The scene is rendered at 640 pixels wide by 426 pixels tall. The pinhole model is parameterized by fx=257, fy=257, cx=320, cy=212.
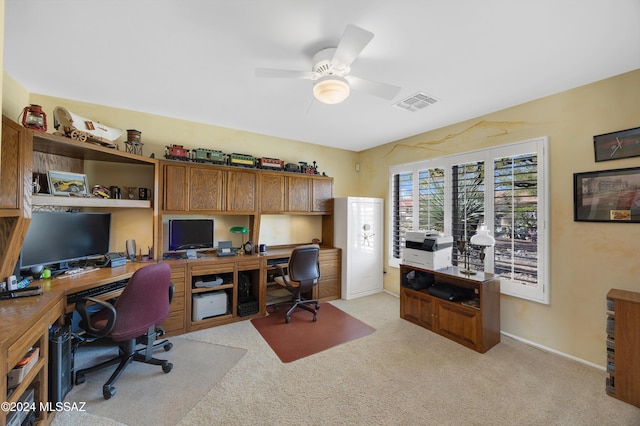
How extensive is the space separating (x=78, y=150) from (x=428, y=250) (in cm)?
402

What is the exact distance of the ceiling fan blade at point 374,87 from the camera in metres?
2.01

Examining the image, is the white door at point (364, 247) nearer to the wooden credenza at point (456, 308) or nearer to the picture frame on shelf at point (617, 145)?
the wooden credenza at point (456, 308)

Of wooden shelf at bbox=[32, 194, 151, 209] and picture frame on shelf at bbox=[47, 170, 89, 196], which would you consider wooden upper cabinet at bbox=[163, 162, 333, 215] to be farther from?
picture frame on shelf at bbox=[47, 170, 89, 196]

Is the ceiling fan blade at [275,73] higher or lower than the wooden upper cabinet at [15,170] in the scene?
higher

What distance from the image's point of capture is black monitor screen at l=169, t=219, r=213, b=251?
3.35 meters

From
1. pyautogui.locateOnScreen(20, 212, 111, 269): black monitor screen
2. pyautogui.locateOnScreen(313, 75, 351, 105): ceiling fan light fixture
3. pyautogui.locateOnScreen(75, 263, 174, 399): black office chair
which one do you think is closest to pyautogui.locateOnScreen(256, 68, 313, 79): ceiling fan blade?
pyautogui.locateOnScreen(313, 75, 351, 105): ceiling fan light fixture

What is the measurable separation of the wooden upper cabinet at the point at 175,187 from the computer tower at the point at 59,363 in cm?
156

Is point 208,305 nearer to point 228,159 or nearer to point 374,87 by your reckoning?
point 228,159

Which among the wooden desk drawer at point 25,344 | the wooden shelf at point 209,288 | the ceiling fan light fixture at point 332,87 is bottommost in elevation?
the wooden shelf at point 209,288

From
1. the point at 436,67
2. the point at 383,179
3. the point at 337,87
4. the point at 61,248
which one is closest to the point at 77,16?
the point at 337,87

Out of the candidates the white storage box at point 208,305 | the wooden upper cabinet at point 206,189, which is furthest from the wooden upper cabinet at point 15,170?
the white storage box at point 208,305

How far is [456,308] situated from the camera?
2893mm

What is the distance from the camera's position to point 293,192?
13.6 feet

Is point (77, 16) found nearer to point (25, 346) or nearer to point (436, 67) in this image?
point (25, 346)
